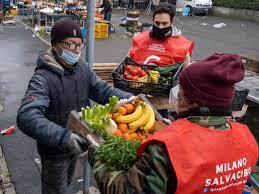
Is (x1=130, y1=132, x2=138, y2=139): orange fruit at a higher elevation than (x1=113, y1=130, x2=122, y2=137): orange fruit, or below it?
below

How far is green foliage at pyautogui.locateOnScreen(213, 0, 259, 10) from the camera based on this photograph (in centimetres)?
2767

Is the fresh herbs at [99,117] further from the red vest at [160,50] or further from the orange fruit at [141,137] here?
the red vest at [160,50]

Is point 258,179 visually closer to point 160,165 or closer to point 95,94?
point 95,94

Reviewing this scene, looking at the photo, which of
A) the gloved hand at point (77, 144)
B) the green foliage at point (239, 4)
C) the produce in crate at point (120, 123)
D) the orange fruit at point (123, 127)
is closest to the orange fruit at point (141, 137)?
the produce in crate at point (120, 123)

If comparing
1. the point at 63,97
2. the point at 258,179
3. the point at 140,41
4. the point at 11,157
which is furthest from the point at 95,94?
the point at 11,157

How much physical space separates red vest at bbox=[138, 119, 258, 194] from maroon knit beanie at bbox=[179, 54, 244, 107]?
16 cm

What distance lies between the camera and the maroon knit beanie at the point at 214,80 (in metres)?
1.89

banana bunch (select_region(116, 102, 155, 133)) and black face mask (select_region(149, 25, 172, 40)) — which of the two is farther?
black face mask (select_region(149, 25, 172, 40))

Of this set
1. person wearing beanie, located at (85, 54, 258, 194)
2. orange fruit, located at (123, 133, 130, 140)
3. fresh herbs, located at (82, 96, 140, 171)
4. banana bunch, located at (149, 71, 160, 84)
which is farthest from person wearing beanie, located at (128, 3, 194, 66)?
person wearing beanie, located at (85, 54, 258, 194)

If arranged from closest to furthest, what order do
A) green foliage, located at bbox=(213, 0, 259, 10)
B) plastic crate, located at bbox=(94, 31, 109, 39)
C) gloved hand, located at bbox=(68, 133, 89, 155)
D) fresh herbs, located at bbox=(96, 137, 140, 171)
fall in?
1. fresh herbs, located at bbox=(96, 137, 140, 171)
2. gloved hand, located at bbox=(68, 133, 89, 155)
3. plastic crate, located at bbox=(94, 31, 109, 39)
4. green foliage, located at bbox=(213, 0, 259, 10)

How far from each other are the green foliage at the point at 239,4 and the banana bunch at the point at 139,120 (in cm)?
2699

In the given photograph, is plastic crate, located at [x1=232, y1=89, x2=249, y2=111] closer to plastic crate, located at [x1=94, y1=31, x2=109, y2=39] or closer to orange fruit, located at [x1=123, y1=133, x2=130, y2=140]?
orange fruit, located at [x1=123, y1=133, x2=130, y2=140]

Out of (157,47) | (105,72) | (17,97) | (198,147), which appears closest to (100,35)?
(17,97)

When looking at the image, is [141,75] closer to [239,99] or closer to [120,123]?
[120,123]
